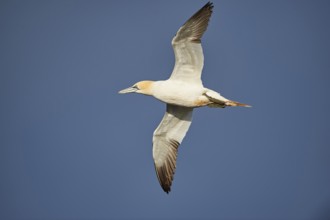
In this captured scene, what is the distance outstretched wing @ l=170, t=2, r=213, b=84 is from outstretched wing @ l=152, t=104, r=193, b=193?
1.23 meters

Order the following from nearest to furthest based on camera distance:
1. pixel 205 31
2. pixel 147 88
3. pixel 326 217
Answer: pixel 205 31 < pixel 147 88 < pixel 326 217

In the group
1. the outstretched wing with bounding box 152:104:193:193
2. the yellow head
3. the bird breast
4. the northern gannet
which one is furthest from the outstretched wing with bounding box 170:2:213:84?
the outstretched wing with bounding box 152:104:193:193

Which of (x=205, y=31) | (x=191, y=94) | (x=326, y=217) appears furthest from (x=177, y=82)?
(x=326, y=217)

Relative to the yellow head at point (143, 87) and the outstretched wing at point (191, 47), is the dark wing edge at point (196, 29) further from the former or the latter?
the yellow head at point (143, 87)

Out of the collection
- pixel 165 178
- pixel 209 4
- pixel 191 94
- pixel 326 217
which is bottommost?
pixel 326 217

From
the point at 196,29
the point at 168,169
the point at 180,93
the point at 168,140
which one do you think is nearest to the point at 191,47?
the point at 196,29

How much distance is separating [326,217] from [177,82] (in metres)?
60.7

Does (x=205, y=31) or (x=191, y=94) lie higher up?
(x=205, y=31)

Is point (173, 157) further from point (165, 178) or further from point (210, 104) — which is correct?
point (210, 104)

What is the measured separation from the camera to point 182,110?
15.4 m

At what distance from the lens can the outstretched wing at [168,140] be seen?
15.5 m

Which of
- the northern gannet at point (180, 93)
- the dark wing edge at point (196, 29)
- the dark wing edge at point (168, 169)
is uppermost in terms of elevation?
the dark wing edge at point (196, 29)

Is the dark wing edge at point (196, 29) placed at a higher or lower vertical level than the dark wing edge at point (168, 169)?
higher

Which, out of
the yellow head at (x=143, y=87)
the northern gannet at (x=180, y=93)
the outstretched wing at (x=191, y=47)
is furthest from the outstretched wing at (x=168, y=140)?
the outstretched wing at (x=191, y=47)
